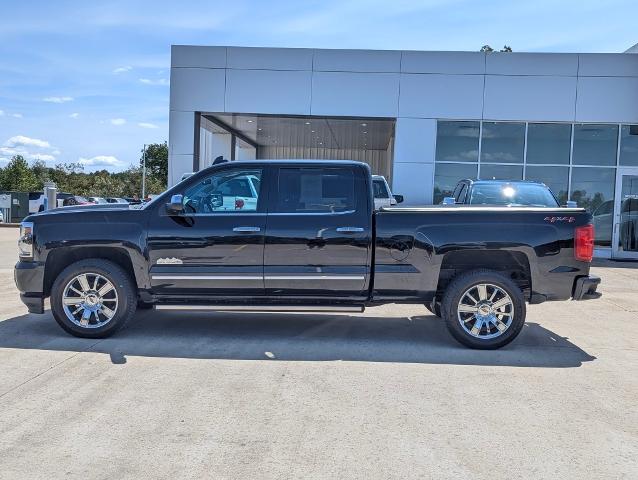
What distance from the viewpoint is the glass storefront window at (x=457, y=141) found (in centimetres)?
1783

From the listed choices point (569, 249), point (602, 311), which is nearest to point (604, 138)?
point (602, 311)

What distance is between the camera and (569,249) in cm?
631

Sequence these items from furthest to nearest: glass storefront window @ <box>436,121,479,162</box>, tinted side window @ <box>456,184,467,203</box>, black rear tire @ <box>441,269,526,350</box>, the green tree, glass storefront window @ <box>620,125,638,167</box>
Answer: the green tree, glass storefront window @ <box>436,121,479,162</box>, glass storefront window @ <box>620,125,638,167</box>, tinted side window @ <box>456,184,467,203</box>, black rear tire @ <box>441,269,526,350</box>

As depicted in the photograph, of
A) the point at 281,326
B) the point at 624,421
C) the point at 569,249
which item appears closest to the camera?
the point at 624,421

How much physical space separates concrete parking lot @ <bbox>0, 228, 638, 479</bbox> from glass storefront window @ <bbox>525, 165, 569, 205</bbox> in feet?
36.1

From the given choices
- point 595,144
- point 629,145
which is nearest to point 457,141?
point 595,144

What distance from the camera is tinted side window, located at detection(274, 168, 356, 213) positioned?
6527mm

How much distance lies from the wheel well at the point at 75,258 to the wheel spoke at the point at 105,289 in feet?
0.79

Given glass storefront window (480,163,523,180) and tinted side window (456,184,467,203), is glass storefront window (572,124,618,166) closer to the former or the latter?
glass storefront window (480,163,523,180)

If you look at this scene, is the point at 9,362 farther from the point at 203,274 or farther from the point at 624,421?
the point at 624,421

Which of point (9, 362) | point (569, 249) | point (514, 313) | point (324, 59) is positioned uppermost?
point (324, 59)

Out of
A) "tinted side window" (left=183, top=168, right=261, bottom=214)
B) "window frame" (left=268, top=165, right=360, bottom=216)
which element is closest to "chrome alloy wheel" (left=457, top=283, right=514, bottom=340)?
"window frame" (left=268, top=165, right=360, bottom=216)

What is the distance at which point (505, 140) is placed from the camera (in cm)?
1784

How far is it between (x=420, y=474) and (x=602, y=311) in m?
6.62
